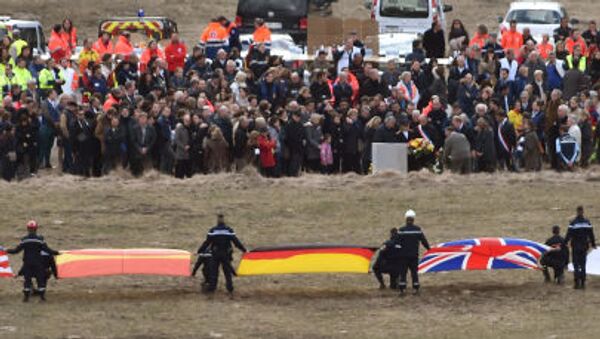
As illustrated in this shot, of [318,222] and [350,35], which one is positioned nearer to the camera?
[318,222]

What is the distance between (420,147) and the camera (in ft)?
123

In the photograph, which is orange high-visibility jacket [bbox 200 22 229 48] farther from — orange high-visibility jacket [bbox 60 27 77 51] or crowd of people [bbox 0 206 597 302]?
crowd of people [bbox 0 206 597 302]

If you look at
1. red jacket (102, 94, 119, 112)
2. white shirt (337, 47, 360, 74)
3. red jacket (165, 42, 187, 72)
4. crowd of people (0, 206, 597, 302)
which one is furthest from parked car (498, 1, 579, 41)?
crowd of people (0, 206, 597, 302)

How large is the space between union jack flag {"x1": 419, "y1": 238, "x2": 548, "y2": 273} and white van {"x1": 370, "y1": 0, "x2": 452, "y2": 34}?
67.2 feet

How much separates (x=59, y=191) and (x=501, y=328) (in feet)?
42.2

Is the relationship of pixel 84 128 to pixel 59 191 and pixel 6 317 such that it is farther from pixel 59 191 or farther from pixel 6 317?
pixel 6 317

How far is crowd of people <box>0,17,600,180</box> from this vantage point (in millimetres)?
36906

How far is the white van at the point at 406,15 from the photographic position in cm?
4922

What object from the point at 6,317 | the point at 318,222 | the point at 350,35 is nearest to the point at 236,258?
the point at 318,222

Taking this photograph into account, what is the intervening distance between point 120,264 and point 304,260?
2.90m

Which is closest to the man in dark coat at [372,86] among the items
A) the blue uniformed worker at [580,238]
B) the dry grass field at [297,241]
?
the dry grass field at [297,241]

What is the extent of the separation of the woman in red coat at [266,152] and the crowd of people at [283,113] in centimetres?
4

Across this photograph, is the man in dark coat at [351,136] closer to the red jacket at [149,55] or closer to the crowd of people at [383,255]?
the red jacket at [149,55]

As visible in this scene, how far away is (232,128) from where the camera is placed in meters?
36.9
